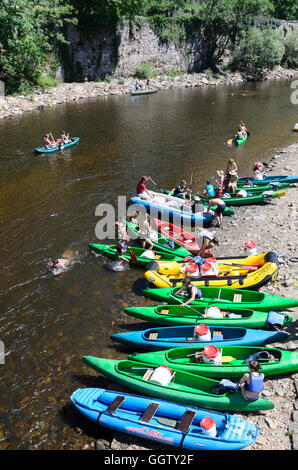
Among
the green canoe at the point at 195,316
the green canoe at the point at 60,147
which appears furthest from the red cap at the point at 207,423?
the green canoe at the point at 60,147

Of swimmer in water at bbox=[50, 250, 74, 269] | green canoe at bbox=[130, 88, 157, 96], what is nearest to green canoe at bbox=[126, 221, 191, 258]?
swimmer in water at bbox=[50, 250, 74, 269]

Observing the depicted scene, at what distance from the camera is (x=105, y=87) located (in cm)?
5009

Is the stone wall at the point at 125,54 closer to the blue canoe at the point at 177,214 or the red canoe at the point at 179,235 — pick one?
the blue canoe at the point at 177,214

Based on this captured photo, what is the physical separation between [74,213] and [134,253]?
19.3 feet

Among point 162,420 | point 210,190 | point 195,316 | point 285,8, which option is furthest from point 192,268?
point 285,8

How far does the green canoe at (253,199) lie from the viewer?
1784cm

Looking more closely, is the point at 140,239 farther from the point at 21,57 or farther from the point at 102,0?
the point at 102,0

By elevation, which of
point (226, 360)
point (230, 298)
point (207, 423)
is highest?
point (230, 298)

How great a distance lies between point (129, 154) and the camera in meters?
26.8

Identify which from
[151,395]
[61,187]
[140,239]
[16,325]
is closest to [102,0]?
[61,187]

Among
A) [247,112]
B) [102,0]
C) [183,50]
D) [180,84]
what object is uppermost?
[102,0]

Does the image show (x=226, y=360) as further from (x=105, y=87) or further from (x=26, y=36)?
(x=105, y=87)

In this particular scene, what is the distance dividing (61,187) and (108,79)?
3657 cm

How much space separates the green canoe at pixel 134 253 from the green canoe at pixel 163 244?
21cm
